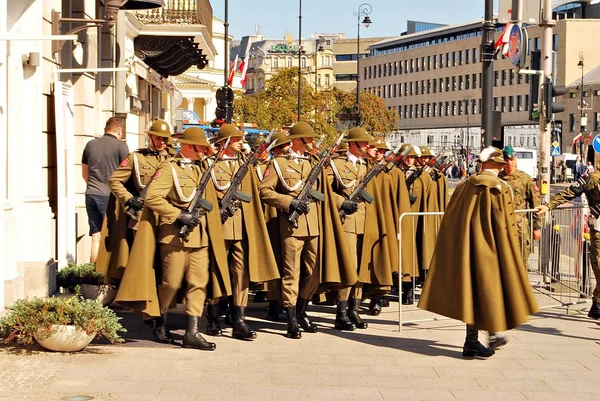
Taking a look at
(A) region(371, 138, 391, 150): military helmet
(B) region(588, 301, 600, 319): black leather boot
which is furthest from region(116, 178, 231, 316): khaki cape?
(B) region(588, 301, 600, 319): black leather boot

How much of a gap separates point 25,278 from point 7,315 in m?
2.15

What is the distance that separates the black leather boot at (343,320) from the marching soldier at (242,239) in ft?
3.20

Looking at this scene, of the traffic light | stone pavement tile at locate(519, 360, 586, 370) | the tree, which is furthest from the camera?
the tree

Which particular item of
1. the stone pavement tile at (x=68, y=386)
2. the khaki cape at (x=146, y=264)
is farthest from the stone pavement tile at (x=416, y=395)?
the khaki cape at (x=146, y=264)

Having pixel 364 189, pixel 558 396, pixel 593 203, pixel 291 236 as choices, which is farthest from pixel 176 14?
pixel 558 396

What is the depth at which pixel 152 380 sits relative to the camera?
9.20 metres

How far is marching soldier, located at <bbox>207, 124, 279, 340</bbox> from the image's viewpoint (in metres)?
11.4

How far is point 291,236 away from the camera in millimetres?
11633

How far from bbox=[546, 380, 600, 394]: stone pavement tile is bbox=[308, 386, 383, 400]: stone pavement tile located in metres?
1.39

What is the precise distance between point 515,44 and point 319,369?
37.7 ft

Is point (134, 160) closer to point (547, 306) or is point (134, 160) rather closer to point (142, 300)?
point (142, 300)

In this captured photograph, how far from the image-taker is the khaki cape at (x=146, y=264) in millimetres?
10625

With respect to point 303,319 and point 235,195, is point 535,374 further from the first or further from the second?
point 235,195

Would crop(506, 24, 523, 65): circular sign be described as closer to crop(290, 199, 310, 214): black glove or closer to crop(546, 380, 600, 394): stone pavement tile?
crop(290, 199, 310, 214): black glove
